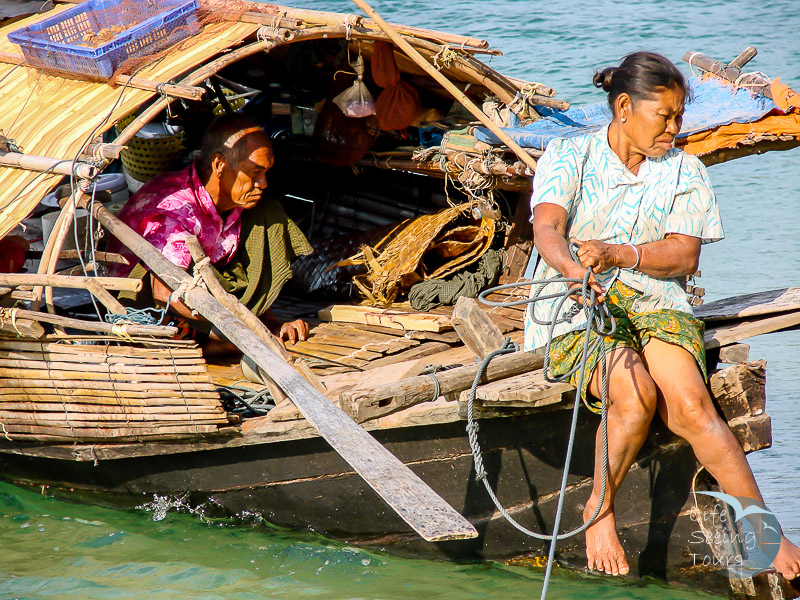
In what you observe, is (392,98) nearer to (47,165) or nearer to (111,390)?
(47,165)

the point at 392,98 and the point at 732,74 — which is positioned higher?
the point at 732,74

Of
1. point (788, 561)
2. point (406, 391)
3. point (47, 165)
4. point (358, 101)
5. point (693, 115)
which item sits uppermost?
point (358, 101)

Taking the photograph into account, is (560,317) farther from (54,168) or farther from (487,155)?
(54,168)

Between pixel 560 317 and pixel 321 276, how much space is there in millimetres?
2415

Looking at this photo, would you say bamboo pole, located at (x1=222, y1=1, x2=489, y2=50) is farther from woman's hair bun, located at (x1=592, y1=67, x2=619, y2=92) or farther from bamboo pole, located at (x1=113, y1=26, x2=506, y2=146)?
woman's hair bun, located at (x1=592, y1=67, x2=619, y2=92)

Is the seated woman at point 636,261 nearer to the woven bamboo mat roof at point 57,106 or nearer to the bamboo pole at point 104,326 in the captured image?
the bamboo pole at point 104,326

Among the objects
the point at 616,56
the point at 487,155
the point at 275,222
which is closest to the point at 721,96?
the point at 487,155

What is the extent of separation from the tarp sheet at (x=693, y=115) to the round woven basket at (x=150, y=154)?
5.76 feet

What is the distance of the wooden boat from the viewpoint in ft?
10.5

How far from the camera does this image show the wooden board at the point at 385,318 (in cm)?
438

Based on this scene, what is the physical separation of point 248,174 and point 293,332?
2.57ft

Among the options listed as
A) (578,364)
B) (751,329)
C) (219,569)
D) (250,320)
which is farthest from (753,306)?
(219,569)

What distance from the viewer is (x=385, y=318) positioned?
4547 mm

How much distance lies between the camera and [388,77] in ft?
15.1
